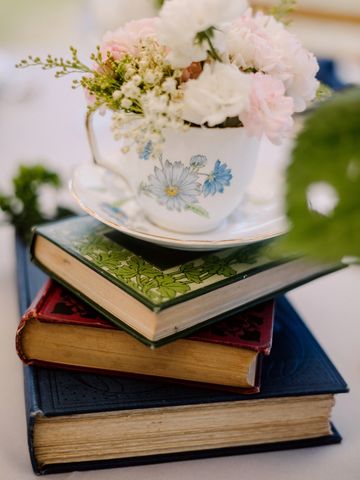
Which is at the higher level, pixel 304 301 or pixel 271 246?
pixel 271 246

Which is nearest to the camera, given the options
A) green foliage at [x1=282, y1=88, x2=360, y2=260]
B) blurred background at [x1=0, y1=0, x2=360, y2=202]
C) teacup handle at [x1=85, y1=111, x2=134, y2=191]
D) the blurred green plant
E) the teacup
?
green foliage at [x1=282, y1=88, x2=360, y2=260]

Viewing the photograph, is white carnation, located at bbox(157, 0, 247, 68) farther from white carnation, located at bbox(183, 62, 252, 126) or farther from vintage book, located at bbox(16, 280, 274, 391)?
vintage book, located at bbox(16, 280, 274, 391)

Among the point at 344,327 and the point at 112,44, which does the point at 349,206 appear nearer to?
the point at 112,44

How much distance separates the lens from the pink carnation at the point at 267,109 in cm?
49

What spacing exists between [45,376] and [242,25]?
1.26 ft

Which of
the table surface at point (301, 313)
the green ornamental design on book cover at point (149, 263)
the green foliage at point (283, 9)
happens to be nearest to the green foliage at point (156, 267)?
the green ornamental design on book cover at point (149, 263)

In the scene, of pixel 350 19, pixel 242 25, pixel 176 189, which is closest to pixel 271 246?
pixel 176 189

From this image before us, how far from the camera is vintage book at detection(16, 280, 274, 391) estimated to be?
0.52m

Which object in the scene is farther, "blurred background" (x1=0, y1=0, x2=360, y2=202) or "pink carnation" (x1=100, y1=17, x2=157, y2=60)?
"blurred background" (x1=0, y1=0, x2=360, y2=202)

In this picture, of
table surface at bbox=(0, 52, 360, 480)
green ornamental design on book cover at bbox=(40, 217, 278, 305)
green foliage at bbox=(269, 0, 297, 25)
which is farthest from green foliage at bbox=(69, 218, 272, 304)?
green foliage at bbox=(269, 0, 297, 25)

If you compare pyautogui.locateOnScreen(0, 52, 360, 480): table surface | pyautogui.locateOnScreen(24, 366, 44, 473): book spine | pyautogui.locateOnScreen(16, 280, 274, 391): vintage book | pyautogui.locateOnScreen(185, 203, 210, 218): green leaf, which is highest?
pyautogui.locateOnScreen(185, 203, 210, 218): green leaf

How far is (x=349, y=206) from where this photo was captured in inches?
12.0

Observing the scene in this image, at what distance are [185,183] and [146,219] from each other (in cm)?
9

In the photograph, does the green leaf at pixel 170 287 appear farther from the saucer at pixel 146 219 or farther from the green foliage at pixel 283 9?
the green foliage at pixel 283 9
